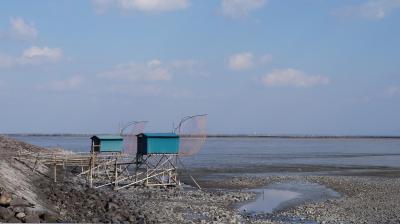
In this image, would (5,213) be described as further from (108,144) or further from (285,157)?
(285,157)

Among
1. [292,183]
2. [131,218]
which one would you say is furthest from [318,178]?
[131,218]

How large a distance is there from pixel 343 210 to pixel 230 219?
262 inches

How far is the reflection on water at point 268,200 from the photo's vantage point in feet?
86.5

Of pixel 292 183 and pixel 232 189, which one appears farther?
pixel 292 183

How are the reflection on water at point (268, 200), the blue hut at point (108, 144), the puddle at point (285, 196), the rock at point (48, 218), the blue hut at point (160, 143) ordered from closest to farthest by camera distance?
1. the rock at point (48, 218)
2. the reflection on water at point (268, 200)
3. the puddle at point (285, 196)
4. the blue hut at point (160, 143)
5. the blue hut at point (108, 144)

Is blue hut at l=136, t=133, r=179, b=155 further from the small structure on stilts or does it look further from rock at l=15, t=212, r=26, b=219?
rock at l=15, t=212, r=26, b=219

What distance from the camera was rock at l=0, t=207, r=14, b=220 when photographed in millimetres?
13949

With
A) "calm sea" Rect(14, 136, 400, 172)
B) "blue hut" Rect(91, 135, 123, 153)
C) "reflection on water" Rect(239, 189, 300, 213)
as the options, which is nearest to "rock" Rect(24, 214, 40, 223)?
"reflection on water" Rect(239, 189, 300, 213)

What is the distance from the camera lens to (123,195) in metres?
30.2

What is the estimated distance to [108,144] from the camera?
3903 centimetres

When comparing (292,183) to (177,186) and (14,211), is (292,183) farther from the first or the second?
(14,211)

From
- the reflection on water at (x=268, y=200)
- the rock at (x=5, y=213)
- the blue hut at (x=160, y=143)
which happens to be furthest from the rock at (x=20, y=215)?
the blue hut at (x=160, y=143)

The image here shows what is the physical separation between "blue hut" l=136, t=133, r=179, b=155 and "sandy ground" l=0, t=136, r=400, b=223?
91.3 inches

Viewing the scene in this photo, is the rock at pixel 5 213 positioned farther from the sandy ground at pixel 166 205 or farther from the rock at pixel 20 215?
the rock at pixel 20 215
